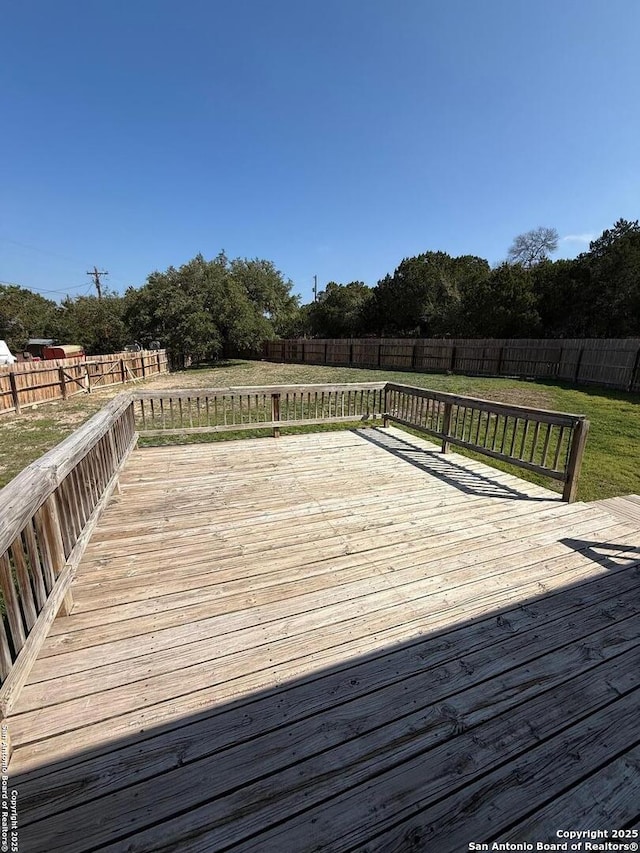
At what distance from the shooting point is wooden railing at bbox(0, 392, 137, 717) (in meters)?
1.54

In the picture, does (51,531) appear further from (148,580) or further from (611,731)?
(611,731)

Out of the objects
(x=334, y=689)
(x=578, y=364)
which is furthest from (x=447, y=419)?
(x=578, y=364)

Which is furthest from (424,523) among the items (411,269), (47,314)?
(47,314)

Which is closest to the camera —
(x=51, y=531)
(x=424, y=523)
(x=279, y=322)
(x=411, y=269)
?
(x=51, y=531)

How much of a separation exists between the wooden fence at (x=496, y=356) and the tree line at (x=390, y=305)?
511 centimetres

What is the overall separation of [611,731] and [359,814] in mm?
1092

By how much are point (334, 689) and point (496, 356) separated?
57.5 ft

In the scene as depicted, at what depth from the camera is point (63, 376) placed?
12516 mm

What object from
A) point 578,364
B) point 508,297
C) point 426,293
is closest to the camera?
point 578,364

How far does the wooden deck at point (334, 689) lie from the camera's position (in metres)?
1.25

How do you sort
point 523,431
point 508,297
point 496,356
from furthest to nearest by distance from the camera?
point 508,297 → point 496,356 → point 523,431

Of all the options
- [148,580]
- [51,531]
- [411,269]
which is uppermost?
[411,269]

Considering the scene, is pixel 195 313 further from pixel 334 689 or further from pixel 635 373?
pixel 334 689

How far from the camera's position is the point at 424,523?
3.35 metres
